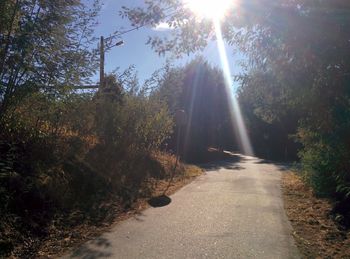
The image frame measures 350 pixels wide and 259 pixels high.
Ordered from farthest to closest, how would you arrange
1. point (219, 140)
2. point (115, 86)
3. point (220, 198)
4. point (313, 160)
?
point (219, 140)
point (115, 86)
point (313, 160)
point (220, 198)

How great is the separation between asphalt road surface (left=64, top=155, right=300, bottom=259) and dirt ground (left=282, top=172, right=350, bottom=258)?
0.22 metres

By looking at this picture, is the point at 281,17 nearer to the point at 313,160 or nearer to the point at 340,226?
the point at 340,226

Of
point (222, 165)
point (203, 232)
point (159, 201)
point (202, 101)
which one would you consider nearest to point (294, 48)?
point (203, 232)

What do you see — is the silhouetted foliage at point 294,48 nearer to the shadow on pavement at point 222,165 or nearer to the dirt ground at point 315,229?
the dirt ground at point 315,229

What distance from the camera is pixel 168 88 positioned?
18.5 meters

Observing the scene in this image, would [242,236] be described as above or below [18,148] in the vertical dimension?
below

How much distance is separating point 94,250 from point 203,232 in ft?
6.78

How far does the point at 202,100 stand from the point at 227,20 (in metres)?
34.1

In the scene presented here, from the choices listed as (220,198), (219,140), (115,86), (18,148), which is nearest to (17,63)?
(18,148)

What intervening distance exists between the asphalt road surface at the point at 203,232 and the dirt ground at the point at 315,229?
22cm

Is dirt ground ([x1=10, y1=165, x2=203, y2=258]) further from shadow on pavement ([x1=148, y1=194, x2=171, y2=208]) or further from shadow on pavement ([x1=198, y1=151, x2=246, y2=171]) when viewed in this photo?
shadow on pavement ([x1=198, y1=151, x2=246, y2=171])

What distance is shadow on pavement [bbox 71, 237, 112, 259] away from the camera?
6.42 metres

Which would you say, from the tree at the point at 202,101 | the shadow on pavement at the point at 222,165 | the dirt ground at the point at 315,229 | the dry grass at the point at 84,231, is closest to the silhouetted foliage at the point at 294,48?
the dirt ground at the point at 315,229

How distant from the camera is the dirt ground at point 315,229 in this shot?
280 inches
